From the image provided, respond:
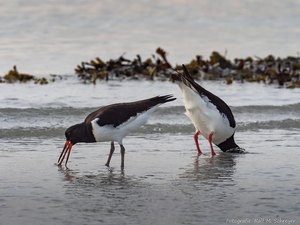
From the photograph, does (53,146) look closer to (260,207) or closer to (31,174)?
(31,174)

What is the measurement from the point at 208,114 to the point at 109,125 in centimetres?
174

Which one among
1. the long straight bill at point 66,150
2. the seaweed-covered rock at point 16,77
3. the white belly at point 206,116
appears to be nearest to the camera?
the long straight bill at point 66,150

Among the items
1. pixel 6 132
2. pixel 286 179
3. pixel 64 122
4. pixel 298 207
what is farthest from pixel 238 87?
pixel 298 207

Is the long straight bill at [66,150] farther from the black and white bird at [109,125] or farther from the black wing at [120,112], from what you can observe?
the black wing at [120,112]

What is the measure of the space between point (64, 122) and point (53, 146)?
8.97 ft

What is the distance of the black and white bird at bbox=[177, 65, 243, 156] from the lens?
10680 millimetres

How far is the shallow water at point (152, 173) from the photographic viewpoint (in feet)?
22.8

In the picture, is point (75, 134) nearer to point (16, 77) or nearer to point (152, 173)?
point (152, 173)

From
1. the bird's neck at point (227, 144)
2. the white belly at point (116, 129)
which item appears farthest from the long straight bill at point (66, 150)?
the bird's neck at point (227, 144)

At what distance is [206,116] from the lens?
10.9 metres

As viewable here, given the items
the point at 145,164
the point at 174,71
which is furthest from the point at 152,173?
the point at 174,71

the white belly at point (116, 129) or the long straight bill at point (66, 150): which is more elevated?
the white belly at point (116, 129)

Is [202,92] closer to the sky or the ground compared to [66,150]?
closer to the sky

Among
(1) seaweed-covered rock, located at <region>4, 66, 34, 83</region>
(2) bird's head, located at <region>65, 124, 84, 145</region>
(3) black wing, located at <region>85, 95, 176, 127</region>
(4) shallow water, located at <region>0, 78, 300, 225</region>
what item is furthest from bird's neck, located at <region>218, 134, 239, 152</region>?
(1) seaweed-covered rock, located at <region>4, 66, 34, 83</region>
